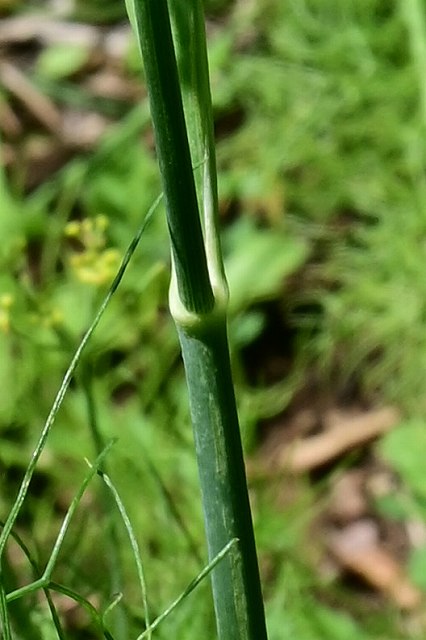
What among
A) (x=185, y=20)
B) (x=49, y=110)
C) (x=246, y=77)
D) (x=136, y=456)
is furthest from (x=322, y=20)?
(x=185, y=20)

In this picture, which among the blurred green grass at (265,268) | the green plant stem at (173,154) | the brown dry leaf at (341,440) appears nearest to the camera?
the green plant stem at (173,154)

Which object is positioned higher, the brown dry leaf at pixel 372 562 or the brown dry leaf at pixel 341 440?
the brown dry leaf at pixel 341 440

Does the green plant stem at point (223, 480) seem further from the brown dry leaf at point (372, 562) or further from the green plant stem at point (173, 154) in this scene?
the brown dry leaf at point (372, 562)

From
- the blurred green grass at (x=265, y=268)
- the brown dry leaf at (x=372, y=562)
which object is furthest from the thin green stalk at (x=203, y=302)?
the brown dry leaf at (x=372, y=562)

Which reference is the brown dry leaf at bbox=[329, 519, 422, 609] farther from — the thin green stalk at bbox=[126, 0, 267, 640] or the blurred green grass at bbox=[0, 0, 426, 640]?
the thin green stalk at bbox=[126, 0, 267, 640]

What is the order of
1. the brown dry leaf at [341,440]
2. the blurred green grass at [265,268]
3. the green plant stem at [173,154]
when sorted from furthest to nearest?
the brown dry leaf at [341,440] → the blurred green grass at [265,268] → the green plant stem at [173,154]
